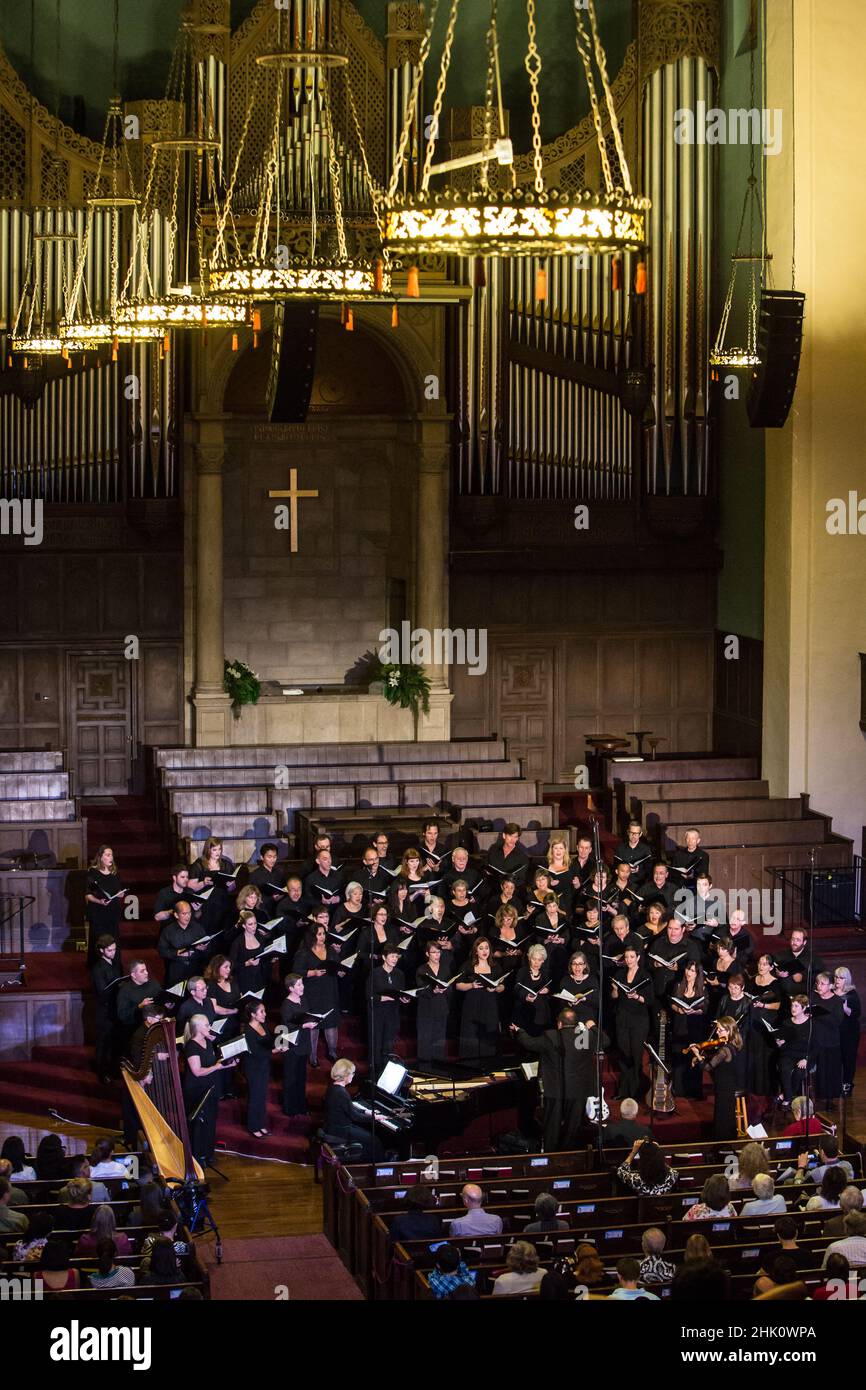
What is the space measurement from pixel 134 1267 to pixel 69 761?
10.4 m

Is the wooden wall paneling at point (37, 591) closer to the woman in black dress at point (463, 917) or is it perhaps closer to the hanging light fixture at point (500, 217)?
the woman in black dress at point (463, 917)

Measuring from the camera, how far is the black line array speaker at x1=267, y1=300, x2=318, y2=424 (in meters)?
13.2

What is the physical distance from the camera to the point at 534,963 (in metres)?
12.5

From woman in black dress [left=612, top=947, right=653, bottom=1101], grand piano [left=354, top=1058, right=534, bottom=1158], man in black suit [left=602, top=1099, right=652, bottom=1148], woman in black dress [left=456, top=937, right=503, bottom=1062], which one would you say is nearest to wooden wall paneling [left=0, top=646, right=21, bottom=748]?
woman in black dress [left=456, top=937, right=503, bottom=1062]

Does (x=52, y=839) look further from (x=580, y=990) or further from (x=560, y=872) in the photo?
(x=580, y=990)

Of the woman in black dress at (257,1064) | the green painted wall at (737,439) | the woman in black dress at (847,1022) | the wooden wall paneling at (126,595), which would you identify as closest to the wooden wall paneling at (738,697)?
the green painted wall at (737,439)

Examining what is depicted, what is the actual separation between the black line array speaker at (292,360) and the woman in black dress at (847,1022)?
521cm

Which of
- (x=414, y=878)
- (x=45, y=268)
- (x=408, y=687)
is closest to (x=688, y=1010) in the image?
(x=414, y=878)

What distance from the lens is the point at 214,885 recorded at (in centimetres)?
1355

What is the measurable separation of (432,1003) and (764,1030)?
2052 millimetres

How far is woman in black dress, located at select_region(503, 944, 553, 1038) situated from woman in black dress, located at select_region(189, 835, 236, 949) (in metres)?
1.94

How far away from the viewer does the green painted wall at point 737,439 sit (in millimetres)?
18125

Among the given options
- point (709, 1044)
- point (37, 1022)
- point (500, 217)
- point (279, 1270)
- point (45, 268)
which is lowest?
point (279, 1270)

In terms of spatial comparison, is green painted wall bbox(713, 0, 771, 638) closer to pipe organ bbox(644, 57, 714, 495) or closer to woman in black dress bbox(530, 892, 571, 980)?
pipe organ bbox(644, 57, 714, 495)
